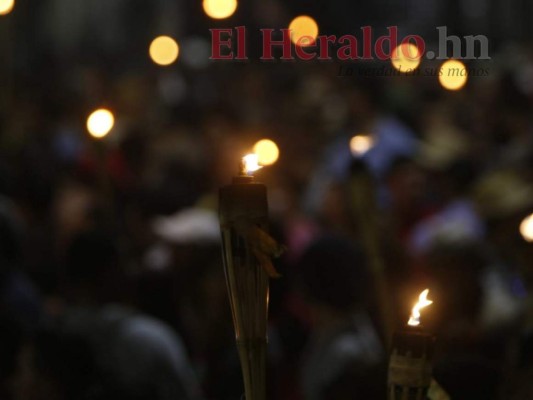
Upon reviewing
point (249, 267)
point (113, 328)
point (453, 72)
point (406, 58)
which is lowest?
point (113, 328)

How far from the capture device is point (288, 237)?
27.0 feet

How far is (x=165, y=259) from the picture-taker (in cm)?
684

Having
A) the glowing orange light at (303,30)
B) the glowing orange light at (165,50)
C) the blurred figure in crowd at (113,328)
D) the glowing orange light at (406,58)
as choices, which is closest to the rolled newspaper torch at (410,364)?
the blurred figure in crowd at (113,328)

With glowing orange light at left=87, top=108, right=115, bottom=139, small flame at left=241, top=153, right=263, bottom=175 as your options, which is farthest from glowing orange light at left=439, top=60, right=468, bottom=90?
small flame at left=241, top=153, right=263, bottom=175

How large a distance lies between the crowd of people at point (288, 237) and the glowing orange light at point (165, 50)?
1.43 metres

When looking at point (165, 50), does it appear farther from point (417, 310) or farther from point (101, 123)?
point (417, 310)

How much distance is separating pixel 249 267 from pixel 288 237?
225 inches

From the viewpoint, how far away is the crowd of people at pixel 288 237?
5.19 metres

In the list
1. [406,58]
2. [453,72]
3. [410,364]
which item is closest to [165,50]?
[406,58]

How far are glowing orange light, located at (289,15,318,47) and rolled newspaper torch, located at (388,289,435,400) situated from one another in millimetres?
10105

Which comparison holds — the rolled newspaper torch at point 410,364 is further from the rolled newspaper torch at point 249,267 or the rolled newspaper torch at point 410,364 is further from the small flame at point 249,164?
the small flame at point 249,164

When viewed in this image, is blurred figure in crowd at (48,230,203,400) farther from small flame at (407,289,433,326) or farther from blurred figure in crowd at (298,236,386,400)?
small flame at (407,289,433,326)

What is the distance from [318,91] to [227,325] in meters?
6.89

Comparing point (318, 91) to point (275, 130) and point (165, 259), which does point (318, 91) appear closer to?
point (275, 130)
